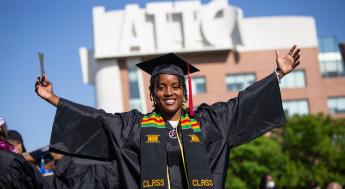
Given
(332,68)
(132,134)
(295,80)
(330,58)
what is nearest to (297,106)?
(295,80)

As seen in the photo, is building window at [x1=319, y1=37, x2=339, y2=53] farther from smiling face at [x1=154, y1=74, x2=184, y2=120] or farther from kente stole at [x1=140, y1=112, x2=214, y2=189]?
kente stole at [x1=140, y1=112, x2=214, y2=189]

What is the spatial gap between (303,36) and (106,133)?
164 ft

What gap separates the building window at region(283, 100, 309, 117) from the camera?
5062 cm

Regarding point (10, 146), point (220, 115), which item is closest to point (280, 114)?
point (220, 115)

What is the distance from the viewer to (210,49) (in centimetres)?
5188

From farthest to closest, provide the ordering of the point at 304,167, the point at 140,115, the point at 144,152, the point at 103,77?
the point at 103,77 → the point at 304,167 → the point at 140,115 → the point at 144,152

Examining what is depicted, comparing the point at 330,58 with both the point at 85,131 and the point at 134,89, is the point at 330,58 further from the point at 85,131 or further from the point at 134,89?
the point at 85,131

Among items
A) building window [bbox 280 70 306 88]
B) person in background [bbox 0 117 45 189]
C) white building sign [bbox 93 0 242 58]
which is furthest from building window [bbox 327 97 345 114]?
person in background [bbox 0 117 45 189]

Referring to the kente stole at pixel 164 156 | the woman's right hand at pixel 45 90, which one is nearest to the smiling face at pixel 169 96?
the kente stole at pixel 164 156

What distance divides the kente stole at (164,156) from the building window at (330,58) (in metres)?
50.6

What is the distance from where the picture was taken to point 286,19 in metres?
53.1

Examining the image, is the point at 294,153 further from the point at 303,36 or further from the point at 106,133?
the point at 106,133

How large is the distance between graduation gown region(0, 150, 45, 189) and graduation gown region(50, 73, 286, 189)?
89 cm

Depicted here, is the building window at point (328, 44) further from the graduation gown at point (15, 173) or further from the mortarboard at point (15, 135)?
the graduation gown at point (15, 173)
